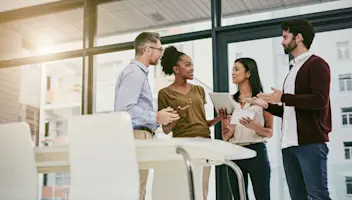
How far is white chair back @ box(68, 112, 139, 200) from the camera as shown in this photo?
2.22 metres

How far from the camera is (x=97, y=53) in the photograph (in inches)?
178

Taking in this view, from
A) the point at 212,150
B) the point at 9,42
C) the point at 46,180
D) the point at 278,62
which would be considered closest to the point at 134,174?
the point at 212,150

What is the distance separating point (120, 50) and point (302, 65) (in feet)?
5.81

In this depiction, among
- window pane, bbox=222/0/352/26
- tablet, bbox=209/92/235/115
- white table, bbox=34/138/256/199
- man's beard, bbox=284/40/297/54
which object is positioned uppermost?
window pane, bbox=222/0/352/26

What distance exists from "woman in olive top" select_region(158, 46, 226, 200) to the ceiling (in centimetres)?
42

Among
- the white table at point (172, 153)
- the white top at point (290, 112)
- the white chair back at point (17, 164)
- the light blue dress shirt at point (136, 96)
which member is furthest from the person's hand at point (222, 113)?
the white chair back at point (17, 164)

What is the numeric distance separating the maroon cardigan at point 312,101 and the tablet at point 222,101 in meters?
0.45

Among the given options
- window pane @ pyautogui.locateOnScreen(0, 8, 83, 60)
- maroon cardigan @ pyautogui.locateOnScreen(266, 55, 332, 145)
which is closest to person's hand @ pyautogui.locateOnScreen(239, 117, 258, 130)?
maroon cardigan @ pyautogui.locateOnScreen(266, 55, 332, 145)

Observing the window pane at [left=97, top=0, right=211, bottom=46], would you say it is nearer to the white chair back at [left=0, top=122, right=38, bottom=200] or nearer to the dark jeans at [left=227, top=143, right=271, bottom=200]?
the dark jeans at [left=227, top=143, right=271, bottom=200]

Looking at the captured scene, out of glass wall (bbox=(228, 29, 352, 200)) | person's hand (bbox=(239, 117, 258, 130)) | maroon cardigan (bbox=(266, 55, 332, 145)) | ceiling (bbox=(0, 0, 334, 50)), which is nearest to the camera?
maroon cardigan (bbox=(266, 55, 332, 145))

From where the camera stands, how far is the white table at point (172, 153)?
2156 millimetres

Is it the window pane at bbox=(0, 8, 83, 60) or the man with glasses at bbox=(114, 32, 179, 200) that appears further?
Answer: the window pane at bbox=(0, 8, 83, 60)

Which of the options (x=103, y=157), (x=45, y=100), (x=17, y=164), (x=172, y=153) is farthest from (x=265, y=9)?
(x=45, y=100)

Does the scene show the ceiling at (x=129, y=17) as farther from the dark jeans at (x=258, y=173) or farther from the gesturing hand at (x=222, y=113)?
the dark jeans at (x=258, y=173)
